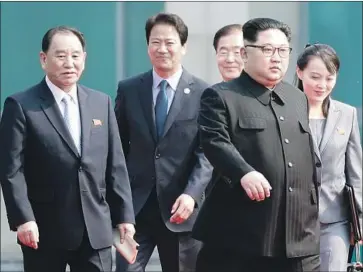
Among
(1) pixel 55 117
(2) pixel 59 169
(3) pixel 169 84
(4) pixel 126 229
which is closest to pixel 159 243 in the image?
(4) pixel 126 229

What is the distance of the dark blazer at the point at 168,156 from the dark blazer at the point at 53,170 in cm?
67

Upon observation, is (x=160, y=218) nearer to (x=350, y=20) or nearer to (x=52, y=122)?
(x=52, y=122)

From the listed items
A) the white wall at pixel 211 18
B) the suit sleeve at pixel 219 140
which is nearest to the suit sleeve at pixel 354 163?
the suit sleeve at pixel 219 140

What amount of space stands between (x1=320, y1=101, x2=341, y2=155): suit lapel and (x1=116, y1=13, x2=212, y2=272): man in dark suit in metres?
0.70

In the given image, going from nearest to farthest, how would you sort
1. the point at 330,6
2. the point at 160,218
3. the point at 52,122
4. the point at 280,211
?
the point at 280,211, the point at 52,122, the point at 160,218, the point at 330,6

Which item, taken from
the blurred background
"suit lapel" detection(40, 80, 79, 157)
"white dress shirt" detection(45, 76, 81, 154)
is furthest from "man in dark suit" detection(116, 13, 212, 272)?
the blurred background

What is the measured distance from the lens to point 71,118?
6.38 m

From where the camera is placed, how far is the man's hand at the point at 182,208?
6816mm

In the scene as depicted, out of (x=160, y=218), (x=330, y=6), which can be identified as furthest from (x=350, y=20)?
(x=160, y=218)

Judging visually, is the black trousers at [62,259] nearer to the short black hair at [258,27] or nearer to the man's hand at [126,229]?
the man's hand at [126,229]

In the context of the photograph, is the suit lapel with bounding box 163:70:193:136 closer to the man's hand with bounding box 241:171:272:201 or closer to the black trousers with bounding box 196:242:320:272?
the black trousers with bounding box 196:242:320:272

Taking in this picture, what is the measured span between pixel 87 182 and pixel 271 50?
1203mm

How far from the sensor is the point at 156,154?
23.0 ft

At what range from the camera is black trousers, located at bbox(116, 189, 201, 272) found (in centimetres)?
699
